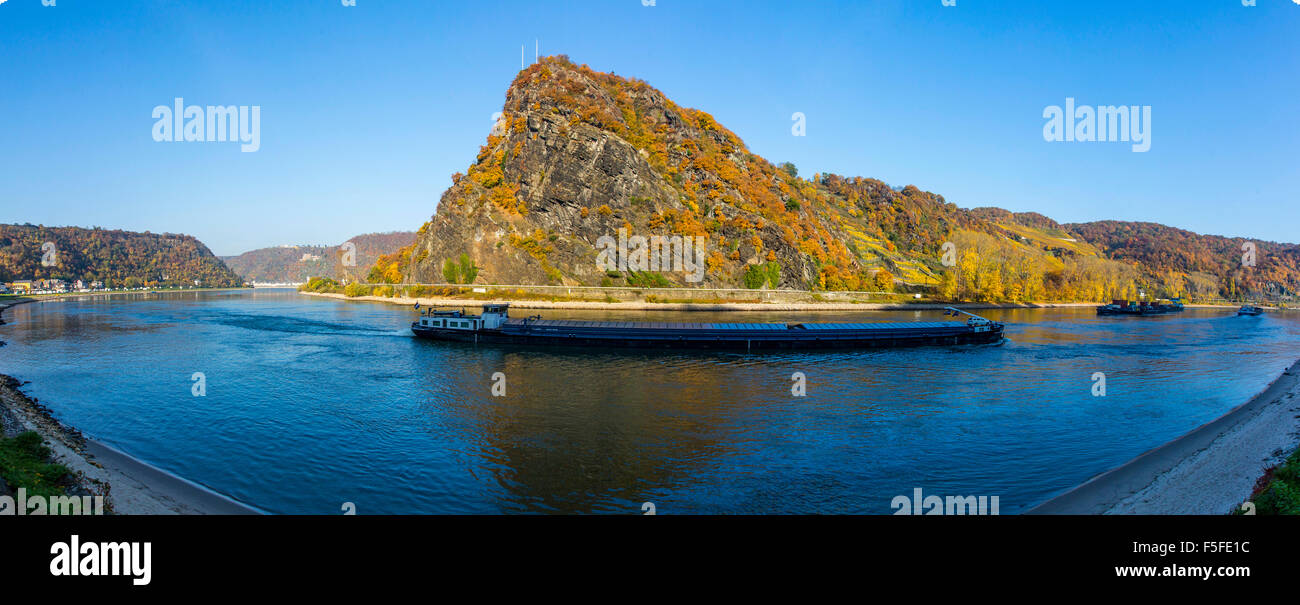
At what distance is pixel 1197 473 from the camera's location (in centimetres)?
1496

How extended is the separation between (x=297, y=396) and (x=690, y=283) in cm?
7290

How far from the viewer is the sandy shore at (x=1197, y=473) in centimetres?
1288

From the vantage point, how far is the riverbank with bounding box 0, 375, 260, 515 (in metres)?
12.8

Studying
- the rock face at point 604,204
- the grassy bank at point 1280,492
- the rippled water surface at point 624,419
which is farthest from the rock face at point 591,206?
the grassy bank at point 1280,492

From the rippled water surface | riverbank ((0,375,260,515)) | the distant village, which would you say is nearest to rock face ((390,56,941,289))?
the rippled water surface

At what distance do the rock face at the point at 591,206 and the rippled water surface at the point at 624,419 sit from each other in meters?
54.1

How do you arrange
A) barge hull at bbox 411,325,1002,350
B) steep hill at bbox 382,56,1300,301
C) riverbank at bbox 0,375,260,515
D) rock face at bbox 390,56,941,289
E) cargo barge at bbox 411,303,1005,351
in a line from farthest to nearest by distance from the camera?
steep hill at bbox 382,56,1300,301
rock face at bbox 390,56,941,289
cargo barge at bbox 411,303,1005,351
barge hull at bbox 411,325,1002,350
riverbank at bbox 0,375,260,515

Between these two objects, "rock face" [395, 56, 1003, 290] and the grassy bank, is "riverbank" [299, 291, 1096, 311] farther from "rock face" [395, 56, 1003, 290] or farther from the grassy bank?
the grassy bank

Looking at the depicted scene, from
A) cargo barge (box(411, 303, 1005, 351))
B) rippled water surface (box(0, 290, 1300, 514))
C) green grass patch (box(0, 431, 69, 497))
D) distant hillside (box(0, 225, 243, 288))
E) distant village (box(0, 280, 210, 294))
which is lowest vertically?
rippled water surface (box(0, 290, 1300, 514))

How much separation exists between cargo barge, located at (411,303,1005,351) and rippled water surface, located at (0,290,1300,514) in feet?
10.4

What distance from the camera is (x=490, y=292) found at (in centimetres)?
9412

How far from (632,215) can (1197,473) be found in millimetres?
87177

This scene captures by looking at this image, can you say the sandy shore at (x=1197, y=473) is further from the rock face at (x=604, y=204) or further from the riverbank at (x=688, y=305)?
the rock face at (x=604, y=204)
